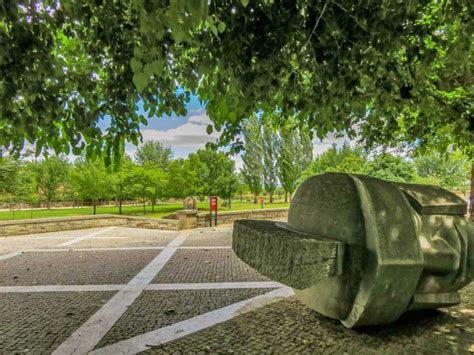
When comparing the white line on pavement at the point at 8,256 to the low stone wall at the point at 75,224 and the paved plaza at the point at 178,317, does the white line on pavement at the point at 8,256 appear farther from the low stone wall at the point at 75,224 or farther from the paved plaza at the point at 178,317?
the low stone wall at the point at 75,224

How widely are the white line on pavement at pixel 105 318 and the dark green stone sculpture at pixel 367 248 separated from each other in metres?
2.10

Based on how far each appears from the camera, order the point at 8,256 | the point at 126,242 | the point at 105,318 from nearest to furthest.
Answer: the point at 105,318 → the point at 8,256 → the point at 126,242

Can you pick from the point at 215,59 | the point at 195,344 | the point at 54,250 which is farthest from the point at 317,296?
the point at 54,250

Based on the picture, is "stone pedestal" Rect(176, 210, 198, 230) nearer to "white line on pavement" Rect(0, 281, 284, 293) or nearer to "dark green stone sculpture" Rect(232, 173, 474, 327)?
"white line on pavement" Rect(0, 281, 284, 293)

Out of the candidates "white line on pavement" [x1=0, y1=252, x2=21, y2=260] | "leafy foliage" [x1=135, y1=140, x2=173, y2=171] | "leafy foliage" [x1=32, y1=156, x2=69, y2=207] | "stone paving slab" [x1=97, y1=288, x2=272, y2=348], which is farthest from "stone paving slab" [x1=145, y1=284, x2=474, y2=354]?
"leafy foliage" [x1=135, y1=140, x2=173, y2=171]

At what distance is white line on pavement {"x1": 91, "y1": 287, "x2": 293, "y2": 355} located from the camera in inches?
142

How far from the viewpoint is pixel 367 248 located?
3.39m

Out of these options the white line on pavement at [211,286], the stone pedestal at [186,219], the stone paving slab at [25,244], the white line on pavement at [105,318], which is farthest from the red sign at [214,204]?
the white line on pavement at [211,286]

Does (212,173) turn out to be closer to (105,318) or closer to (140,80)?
(105,318)

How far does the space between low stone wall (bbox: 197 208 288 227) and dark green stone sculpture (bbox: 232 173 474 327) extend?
1198 cm

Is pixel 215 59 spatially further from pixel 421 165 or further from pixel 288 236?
pixel 421 165

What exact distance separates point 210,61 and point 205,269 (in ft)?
18.0

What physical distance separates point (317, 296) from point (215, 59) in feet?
10.0

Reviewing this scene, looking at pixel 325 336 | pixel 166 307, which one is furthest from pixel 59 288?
pixel 325 336
